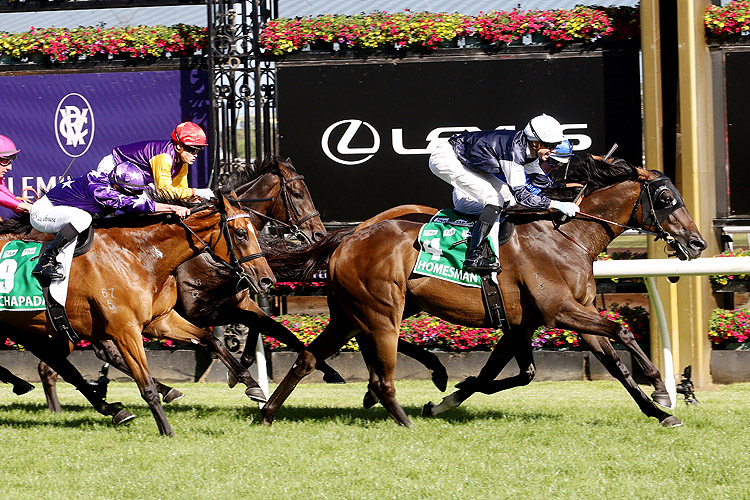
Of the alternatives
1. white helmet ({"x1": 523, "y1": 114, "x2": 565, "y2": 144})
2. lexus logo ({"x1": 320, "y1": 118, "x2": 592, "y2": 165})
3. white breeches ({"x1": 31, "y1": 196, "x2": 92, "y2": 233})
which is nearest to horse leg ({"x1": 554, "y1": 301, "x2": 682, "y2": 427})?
white helmet ({"x1": 523, "y1": 114, "x2": 565, "y2": 144})

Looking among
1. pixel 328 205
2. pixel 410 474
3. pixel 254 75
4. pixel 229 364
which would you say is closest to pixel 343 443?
pixel 410 474

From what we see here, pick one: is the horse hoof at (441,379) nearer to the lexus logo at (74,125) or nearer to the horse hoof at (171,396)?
the horse hoof at (171,396)

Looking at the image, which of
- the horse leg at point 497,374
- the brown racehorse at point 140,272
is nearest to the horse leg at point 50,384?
the brown racehorse at point 140,272

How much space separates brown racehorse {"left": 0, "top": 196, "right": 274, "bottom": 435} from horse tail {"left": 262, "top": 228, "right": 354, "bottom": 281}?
2.75ft

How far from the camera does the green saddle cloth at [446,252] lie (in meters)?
5.98

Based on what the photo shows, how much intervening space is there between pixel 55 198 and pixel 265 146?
11.4 feet

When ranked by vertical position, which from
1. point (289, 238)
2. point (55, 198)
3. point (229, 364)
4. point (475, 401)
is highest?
point (55, 198)

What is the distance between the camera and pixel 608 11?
8844 mm

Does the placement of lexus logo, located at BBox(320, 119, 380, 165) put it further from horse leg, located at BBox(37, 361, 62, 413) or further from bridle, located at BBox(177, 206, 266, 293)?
horse leg, located at BBox(37, 361, 62, 413)

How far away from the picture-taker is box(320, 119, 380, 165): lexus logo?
937cm

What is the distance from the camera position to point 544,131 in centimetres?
588

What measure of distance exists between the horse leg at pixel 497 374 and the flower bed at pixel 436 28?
368 cm

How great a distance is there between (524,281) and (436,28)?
13.1ft

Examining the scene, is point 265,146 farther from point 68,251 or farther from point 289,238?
point 68,251
